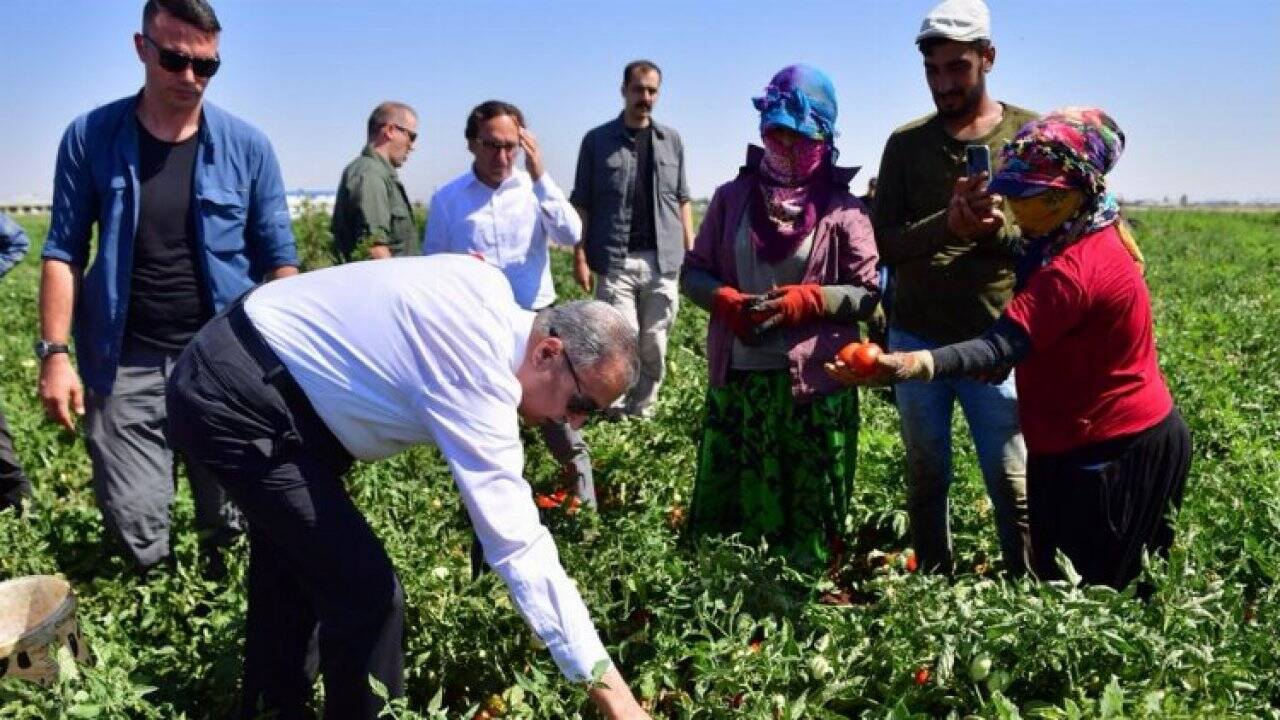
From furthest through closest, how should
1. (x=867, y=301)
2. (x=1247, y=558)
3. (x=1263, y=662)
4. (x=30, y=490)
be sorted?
(x=30, y=490) → (x=867, y=301) → (x=1247, y=558) → (x=1263, y=662)

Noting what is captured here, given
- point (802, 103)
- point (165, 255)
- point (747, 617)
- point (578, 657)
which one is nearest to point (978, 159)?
point (802, 103)

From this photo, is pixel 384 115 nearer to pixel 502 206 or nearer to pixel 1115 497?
pixel 502 206

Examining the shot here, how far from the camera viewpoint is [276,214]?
11.4 feet

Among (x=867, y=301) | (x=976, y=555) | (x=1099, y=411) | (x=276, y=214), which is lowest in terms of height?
(x=976, y=555)

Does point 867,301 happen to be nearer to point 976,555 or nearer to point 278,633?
point 976,555

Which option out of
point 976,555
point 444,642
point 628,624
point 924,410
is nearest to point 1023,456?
point 924,410

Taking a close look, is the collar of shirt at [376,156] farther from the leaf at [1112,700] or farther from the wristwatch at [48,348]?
the leaf at [1112,700]

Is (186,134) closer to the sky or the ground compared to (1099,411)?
closer to the sky

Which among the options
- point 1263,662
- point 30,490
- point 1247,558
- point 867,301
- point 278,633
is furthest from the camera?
point 30,490

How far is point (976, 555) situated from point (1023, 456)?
579 millimetres

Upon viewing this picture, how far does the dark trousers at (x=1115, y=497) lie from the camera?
259cm

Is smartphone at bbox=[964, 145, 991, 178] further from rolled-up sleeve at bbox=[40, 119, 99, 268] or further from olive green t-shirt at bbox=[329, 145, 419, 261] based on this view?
olive green t-shirt at bbox=[329, 145, 419, 261]

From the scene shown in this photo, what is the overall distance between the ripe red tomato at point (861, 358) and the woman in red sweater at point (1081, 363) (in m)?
0.02

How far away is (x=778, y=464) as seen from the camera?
3.29 metres
